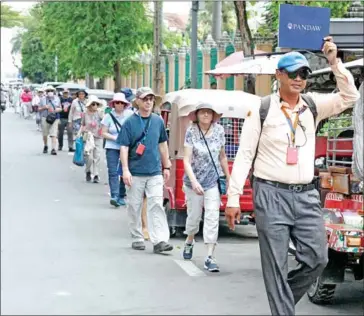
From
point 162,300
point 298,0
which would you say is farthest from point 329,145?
point 298,0

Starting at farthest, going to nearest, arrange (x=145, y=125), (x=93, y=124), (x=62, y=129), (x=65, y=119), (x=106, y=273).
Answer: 1. (x=62, y=129)
2. (x=65, y=119)
3. (x=93, y=124)
4. (x=145, y=125)
5. (x=106, y=273)

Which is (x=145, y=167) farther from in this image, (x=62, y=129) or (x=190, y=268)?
(x=62, y=129)

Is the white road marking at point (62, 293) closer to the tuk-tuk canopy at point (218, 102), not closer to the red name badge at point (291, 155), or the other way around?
the red name badge at point (291, 155)

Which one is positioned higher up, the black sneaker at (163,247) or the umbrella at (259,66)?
the umbrella at (259,66)

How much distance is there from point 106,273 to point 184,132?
122 inches

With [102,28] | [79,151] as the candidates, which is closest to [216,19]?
[102,28]

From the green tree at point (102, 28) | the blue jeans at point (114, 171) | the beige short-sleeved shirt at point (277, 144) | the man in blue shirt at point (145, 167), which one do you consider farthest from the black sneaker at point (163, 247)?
the green tree at point (102, 28)

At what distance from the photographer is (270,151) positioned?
6117 mm

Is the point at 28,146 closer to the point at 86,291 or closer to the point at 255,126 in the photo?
the point at 86,291

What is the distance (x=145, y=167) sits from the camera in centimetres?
1030

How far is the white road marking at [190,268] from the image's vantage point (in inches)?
357

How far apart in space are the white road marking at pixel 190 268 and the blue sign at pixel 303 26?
2673 mm

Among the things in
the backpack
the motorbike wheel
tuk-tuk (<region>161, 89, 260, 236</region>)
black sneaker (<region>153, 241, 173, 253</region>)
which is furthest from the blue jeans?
the backpack

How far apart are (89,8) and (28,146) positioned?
6111mm
